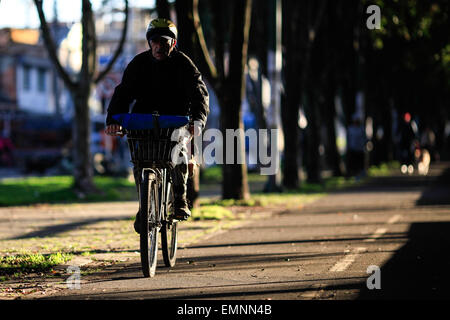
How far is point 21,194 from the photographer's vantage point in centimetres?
2167

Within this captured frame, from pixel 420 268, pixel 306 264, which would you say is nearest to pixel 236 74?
pixel 306 264

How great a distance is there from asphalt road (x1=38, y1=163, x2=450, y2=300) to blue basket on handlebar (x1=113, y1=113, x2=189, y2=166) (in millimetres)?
1034

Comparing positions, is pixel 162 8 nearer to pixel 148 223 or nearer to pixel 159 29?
pixel 159 29

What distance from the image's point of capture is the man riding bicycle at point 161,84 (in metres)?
8.59

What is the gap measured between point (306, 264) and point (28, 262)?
8.55 ft

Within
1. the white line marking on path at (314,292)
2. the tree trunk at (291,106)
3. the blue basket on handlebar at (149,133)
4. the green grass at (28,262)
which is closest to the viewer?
the white line marking on path at (314,292)

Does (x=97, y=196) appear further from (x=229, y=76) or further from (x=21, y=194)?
(x=229, y=76)

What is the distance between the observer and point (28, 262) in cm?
918

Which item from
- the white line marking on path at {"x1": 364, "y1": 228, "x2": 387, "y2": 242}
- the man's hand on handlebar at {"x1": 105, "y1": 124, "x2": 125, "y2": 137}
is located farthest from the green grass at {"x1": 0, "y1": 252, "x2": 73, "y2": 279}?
the white line marking on path at {"x1": 364, "y1": 228, "x2": 387, "y2": 242}

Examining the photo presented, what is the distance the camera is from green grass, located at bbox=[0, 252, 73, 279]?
347 inches

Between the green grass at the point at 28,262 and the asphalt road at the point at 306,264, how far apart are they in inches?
25.4

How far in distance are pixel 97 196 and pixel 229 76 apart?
4258 millimetres

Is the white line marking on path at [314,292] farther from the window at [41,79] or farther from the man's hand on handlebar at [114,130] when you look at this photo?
the window at [41,79]

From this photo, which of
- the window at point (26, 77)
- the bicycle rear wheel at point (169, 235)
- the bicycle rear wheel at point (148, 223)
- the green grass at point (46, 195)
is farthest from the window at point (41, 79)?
the bicycle rear wheel at point (148, 223)
